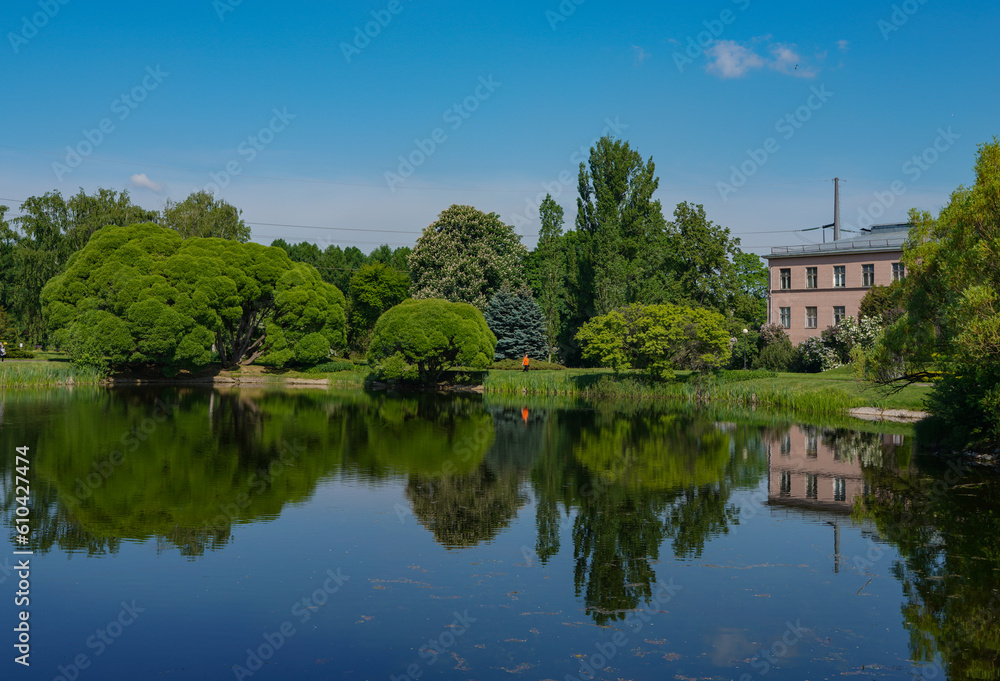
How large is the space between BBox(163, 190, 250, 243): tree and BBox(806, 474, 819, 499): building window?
58.3 m

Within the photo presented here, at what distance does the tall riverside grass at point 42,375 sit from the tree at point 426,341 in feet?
57.8

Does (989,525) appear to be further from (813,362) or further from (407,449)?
(813,362)

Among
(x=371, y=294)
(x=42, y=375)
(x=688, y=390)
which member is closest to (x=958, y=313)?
(x=688, y=390)

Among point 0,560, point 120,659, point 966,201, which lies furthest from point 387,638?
point 966,201

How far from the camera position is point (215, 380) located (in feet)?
185

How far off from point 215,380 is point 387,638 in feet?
164

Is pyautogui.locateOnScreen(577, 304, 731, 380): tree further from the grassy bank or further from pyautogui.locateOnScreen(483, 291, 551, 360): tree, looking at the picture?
pyautogui.locateOnScreen(483, 291, 551, 360): tree

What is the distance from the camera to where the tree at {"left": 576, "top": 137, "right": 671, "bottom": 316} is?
57.6 metres

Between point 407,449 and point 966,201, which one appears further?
point 407,449

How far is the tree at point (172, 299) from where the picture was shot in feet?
165

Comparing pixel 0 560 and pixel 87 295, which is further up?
pixel 87 295

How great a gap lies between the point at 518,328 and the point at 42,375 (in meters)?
31.9

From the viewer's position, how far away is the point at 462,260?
65250 millimetres

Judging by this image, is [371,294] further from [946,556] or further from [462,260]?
[946,556]
